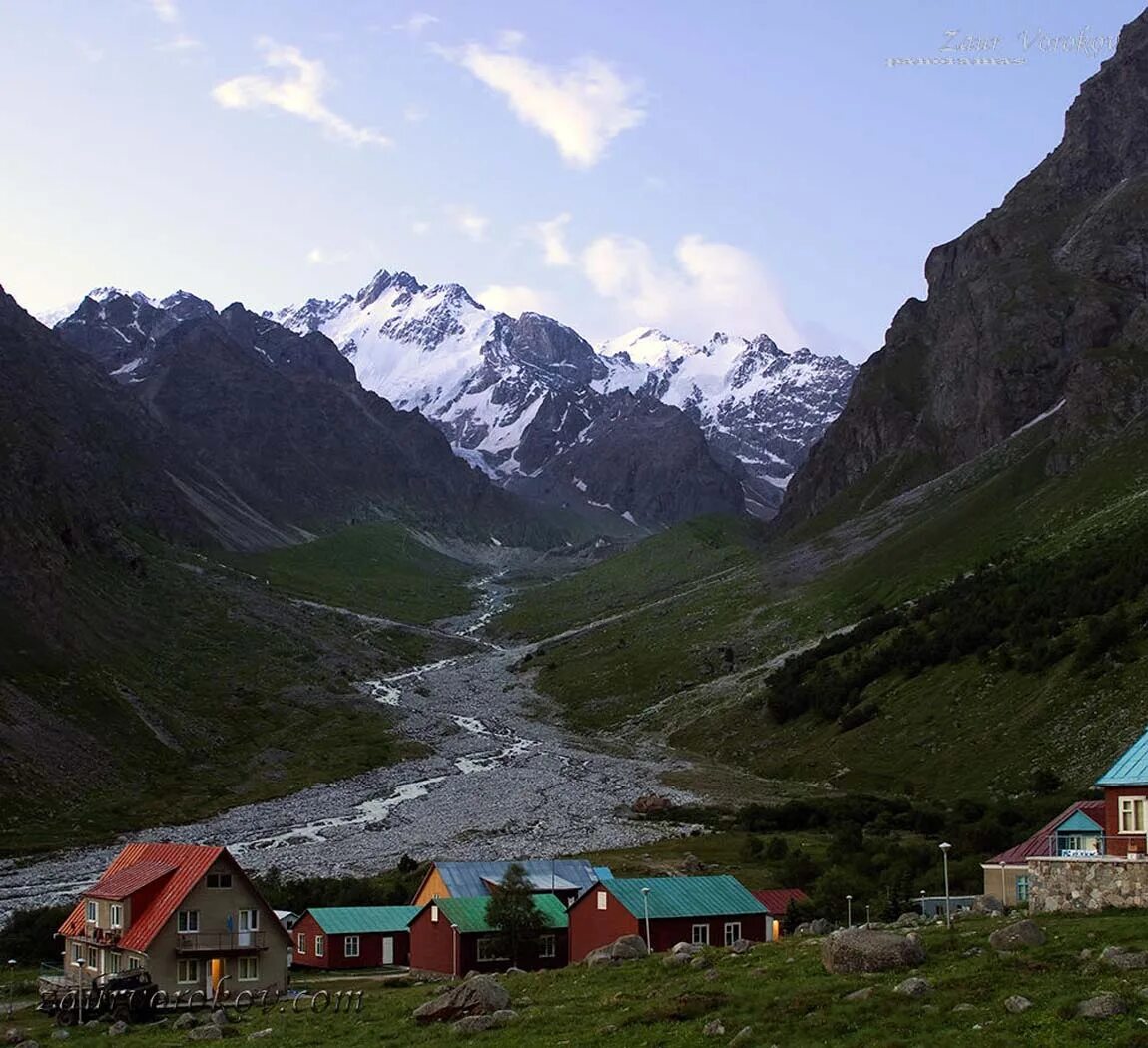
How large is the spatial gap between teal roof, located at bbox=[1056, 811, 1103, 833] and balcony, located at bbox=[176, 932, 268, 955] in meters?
31.5

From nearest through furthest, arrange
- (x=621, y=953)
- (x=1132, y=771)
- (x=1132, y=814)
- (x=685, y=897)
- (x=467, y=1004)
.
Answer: (x=467, y=1004), (x=1132, y=814), (x=1132, y=771), (x=621, y=953), (x=685, y=897)

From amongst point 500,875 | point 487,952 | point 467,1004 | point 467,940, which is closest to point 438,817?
point 500,875

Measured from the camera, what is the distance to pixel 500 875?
70188 mm

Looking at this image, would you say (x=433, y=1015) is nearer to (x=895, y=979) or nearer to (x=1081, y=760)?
(x=895, y=979)

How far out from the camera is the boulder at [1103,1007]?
28.1m

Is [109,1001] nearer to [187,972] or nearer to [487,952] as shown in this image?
[187,972]

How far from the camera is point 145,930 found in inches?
2178

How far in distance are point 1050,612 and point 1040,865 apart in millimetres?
102479

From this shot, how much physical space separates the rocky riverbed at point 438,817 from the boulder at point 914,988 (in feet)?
223

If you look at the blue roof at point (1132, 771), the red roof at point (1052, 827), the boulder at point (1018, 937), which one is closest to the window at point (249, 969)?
the red roof at point (1052, 827)

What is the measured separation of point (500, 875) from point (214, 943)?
17.8m

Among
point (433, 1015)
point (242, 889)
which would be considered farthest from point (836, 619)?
point (433, 1015)

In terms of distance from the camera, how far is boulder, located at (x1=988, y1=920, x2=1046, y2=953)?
34781mm

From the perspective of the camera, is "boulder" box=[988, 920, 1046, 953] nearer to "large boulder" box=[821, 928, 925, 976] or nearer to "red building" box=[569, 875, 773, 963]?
"large boulder" box=[821, 928, 925, 976]
